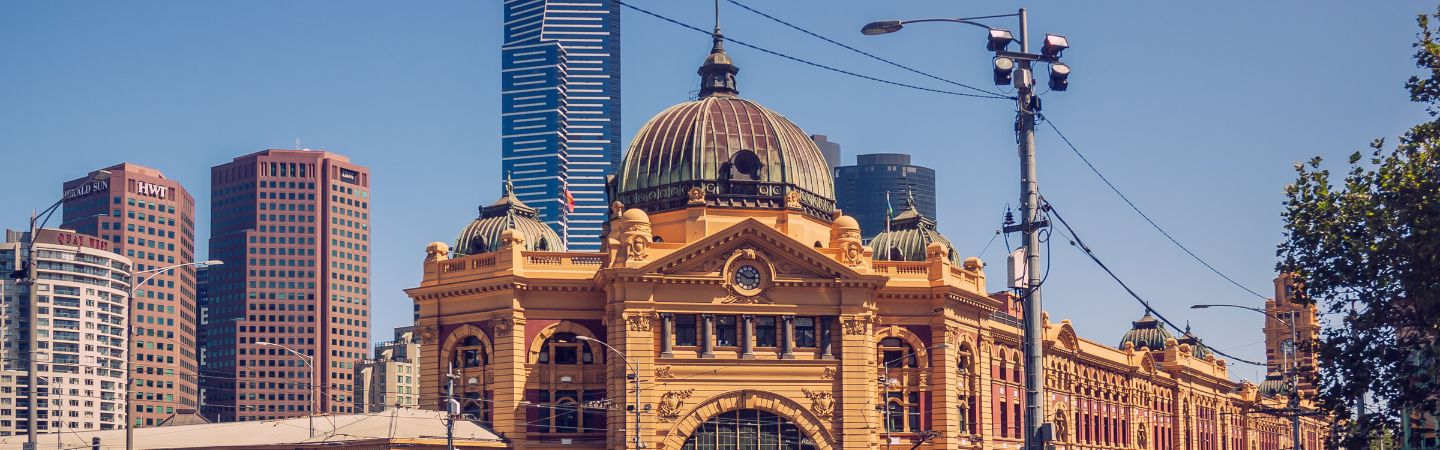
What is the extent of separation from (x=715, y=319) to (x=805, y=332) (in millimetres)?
4552

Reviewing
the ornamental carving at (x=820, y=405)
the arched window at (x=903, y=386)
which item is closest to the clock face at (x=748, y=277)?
the ornamental carving at (x=820, y=405)

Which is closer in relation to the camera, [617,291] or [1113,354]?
[617,291]

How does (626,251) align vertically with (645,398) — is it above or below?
above

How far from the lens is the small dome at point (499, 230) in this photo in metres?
97.6

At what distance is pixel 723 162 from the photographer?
3740 inches

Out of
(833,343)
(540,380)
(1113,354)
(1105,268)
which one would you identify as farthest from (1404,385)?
(1113,354)

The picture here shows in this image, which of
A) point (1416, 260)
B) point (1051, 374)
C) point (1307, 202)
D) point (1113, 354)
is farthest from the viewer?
point (1113, 354)

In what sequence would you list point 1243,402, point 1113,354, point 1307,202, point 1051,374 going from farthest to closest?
point 1243,402, point 1113,354, point 1051,374, point 1307,202

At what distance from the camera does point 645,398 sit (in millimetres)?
85938

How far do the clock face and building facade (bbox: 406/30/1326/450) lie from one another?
106 millimetres

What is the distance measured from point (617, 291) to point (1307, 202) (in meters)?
39.7

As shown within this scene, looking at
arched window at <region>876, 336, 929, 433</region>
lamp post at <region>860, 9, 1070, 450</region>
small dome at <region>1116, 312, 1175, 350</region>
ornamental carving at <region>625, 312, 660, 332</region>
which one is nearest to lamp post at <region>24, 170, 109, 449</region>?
lamp post at <region>860, 9, 1070, 450</region>

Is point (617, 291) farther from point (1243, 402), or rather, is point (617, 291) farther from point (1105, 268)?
point (1243, 402)

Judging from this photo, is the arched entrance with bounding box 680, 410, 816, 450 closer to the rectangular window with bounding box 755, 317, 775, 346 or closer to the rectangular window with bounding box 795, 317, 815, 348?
the rectangular window with bounding box 755, 317, 775, 346
